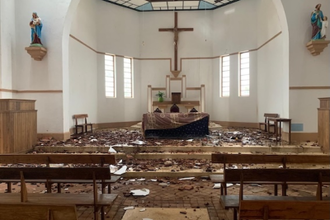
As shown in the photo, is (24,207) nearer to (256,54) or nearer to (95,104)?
(95,104)

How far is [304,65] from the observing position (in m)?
6.63

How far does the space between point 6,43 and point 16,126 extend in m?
2.65

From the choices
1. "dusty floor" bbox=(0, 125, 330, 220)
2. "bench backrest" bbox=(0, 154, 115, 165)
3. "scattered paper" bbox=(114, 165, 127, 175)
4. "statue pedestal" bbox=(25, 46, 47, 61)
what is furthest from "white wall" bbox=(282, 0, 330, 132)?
"statue pedestal" bbox=(25, 46, 47, 61)

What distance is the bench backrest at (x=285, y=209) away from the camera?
1543 millimetres

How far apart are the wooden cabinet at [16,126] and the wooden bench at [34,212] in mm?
4906

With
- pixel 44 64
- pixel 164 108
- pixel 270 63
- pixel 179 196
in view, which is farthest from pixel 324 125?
pixel 44 64

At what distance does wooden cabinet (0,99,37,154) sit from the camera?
551 cm

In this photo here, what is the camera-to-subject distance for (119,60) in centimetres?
1123

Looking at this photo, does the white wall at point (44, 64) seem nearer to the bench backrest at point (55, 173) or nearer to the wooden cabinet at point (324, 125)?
the bench backrest at point (55, 173)

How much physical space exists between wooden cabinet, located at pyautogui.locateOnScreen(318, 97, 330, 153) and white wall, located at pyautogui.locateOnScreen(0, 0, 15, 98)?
26.8ft

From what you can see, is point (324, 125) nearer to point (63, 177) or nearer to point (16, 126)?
point (63, 177)

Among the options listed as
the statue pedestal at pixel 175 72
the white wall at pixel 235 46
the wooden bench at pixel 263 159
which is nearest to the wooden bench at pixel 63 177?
the wooden bench at pixel 263 159

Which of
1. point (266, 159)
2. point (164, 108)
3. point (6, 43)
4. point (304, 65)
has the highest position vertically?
point (6, 43)

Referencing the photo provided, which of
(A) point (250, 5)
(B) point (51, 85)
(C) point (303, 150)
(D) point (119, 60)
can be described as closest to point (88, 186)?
(B) point (51, 85)
